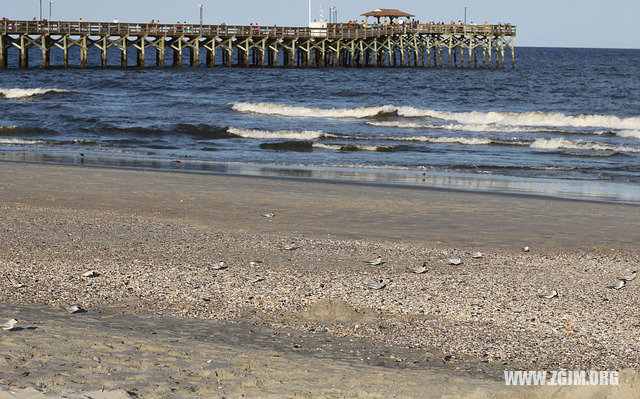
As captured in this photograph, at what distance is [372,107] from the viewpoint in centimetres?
3338

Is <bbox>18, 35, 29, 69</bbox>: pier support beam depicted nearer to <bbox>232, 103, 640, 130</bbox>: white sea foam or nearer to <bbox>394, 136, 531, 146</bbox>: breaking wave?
<bbox>232, 103, 640, 130</bbox>: white sea foam

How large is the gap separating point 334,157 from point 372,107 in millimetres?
14029

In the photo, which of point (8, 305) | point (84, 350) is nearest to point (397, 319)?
point (84, 350)

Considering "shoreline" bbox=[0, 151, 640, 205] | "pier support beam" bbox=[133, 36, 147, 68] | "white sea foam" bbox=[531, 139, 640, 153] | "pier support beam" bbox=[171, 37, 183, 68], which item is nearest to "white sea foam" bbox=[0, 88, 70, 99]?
"pier support beam" bbox=[133, 36, 147, 68]

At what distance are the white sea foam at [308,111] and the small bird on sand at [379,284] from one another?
25.0 m

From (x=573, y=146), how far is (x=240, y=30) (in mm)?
37007

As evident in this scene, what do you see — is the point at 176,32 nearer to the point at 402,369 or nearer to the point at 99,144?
the point at 99,144

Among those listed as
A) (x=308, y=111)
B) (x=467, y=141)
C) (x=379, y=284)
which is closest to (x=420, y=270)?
(x=379, y=284)

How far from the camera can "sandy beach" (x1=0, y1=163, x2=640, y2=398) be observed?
15.1ft

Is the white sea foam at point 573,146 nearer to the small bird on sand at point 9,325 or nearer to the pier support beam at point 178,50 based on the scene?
the small bird on sand at point 9,325

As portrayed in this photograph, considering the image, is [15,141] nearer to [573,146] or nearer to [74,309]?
[573,146]

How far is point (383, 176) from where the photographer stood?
623 inches

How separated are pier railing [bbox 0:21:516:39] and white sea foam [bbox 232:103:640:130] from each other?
68.7 feet

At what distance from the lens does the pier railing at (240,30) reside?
166 ft
